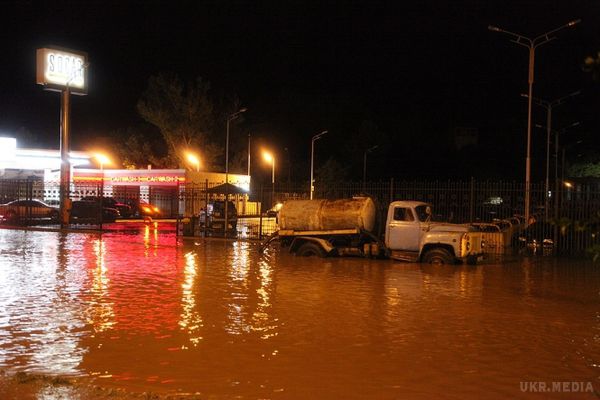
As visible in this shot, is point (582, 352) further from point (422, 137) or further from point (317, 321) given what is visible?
point (422, 137)

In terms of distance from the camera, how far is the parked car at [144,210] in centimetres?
4691

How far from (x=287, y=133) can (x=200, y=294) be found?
79.8 metres

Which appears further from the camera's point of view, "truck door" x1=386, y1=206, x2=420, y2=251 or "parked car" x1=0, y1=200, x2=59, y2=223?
"parked car" x1=0, y1=200, x2=59, y2=223

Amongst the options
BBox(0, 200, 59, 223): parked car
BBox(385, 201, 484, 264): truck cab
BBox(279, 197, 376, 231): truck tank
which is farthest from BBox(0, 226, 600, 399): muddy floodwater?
BBox(0, 200, 59, 223): parked car

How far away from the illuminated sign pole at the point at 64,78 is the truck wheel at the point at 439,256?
74.6 ft

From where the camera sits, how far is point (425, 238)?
19.2 meters

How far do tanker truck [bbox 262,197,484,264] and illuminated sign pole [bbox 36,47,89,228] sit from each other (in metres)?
18.2

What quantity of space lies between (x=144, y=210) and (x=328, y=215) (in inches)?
1131

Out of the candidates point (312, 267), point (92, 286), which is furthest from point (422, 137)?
point (92, 286)

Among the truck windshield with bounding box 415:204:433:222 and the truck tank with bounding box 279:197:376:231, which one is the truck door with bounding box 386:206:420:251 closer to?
the truck windshield with bounding box 415:204:433:222

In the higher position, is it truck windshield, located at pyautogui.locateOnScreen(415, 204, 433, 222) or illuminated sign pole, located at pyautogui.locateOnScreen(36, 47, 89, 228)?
illuminated sign pole, located at pyautogui.locateOnScreen(36, 47, 89, 228)

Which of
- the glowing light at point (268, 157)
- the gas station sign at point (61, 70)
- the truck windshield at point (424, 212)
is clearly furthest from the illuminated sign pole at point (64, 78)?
the glowing light at point (268, 157)

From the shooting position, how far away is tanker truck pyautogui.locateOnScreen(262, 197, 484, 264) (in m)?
19.1

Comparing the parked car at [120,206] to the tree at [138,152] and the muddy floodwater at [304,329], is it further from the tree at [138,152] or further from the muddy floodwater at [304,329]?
the muddy floodwater at [304,329]
